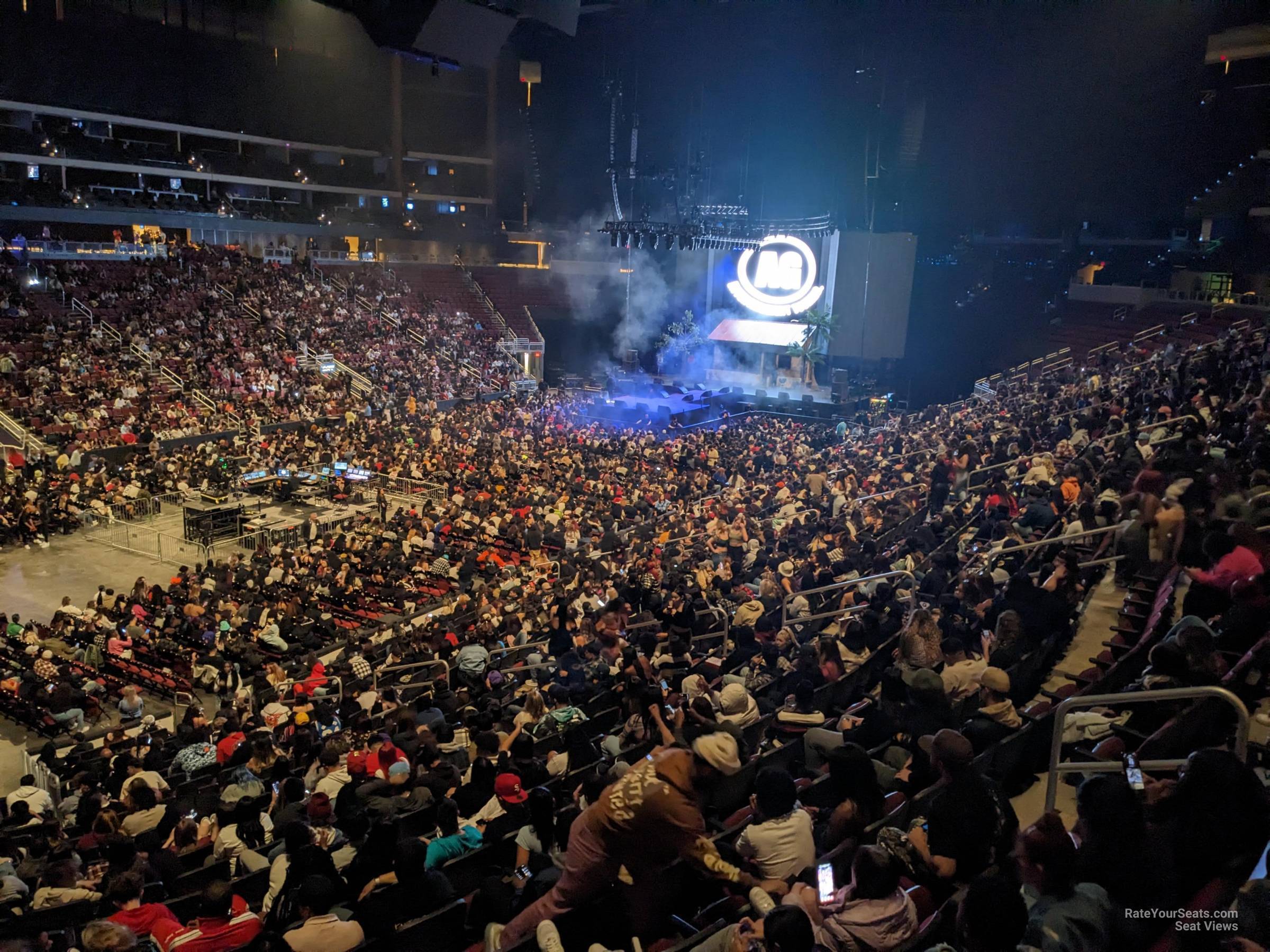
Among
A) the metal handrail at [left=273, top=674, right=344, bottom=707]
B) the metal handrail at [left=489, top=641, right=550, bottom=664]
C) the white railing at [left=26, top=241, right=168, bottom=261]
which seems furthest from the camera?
the white railing at [left=26, top=241, right=168, bottom=261]

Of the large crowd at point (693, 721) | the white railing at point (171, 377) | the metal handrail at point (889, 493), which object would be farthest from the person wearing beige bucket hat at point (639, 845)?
the white railing at point (171, 377)

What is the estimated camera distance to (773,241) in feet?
119

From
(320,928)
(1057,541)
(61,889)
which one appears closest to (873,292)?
(1057,541)

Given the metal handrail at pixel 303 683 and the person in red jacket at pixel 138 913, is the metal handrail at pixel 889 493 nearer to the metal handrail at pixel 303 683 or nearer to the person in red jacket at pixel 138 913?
the metal handrail at pixel 303 683

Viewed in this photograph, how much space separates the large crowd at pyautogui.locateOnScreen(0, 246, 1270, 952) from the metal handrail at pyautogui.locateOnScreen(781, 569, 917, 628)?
0.32ft

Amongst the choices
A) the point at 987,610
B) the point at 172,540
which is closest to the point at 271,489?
the point at 172,540

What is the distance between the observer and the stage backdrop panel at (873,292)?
33094 mm

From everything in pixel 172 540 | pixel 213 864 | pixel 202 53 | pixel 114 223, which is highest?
pixel 202 53

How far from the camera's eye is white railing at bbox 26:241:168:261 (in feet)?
90.2

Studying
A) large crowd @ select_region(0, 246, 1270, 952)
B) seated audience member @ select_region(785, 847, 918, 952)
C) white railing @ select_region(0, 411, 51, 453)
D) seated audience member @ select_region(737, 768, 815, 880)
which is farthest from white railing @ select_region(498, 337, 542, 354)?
seated audience member @ select_region(785, 847, 918, 952)

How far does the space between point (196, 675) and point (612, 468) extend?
10675mm

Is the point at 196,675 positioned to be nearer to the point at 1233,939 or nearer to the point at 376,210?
the point at 1233,939

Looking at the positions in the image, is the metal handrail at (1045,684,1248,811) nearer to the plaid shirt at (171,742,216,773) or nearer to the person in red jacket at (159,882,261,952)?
the person in red jacket at (159,882,261,952)

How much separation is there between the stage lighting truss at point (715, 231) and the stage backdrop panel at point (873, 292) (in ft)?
4.31
